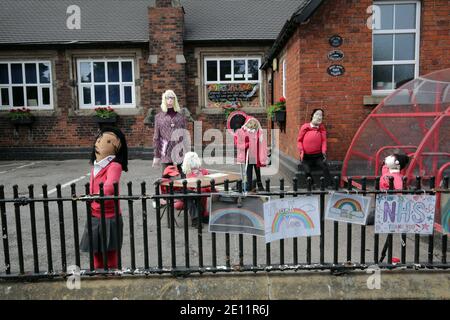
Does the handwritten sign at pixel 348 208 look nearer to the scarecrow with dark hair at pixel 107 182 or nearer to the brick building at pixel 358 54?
the scarecrow with dark hair at pixel 107 182

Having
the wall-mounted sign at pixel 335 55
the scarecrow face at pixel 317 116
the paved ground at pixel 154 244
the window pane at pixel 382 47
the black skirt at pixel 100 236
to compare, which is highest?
the window pane at pixel 382 47

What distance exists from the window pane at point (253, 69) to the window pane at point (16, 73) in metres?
8.24

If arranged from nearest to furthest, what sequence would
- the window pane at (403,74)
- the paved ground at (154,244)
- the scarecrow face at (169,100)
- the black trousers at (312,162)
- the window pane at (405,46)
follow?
the paved ground at (154,244), the scarecrow face at (169,100), the black trousers at (312,162), the window pane at (405,46), the window pane at (403,74)

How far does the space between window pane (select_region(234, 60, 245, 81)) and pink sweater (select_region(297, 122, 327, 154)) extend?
313 inches

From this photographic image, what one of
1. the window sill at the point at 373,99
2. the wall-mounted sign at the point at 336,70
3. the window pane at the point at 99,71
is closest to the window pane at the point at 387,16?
the wall-mounted sign at the point at 336,70

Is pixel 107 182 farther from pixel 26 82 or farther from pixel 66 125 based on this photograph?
pixel 26 82

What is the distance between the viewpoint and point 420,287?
10.4 ft

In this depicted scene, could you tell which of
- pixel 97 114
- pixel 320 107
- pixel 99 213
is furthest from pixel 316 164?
pixel 97 114

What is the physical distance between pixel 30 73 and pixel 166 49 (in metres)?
5.15

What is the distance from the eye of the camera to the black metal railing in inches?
130

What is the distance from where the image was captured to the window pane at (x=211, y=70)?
14.6m

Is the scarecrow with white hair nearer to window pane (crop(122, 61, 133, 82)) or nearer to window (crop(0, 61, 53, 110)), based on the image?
window pane (crop(122, 61, 133, 82))

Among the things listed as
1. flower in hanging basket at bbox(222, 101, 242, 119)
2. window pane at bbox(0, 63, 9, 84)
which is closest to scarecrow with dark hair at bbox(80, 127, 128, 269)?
flower in hanging basket at bbox(222, 101, 242, 119)

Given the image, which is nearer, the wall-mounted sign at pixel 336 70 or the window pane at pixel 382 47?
the wall-mounted sign at pixel 336 70
